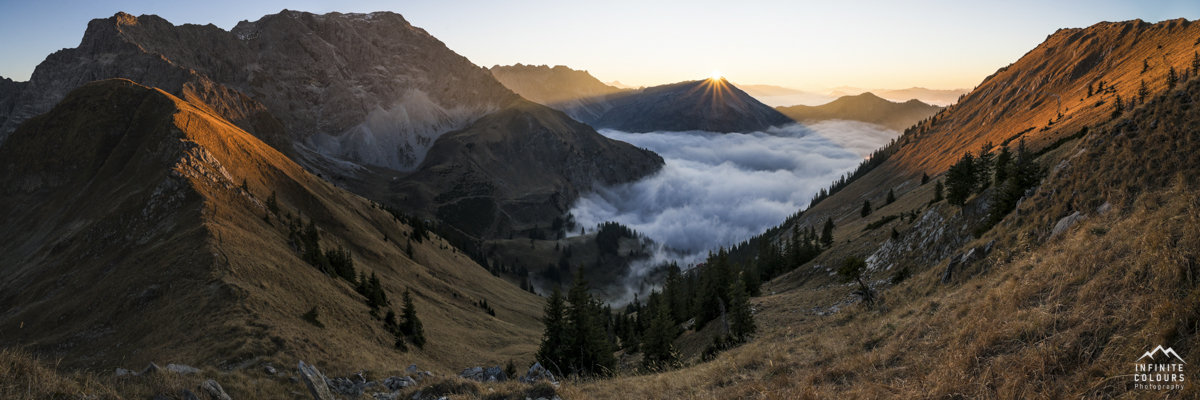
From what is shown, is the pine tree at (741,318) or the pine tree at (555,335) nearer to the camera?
the pine tree at (741,318)

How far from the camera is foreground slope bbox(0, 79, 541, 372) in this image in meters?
38.2

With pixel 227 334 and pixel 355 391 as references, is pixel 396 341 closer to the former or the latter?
pixel 227 334

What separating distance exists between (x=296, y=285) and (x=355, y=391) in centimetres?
3696

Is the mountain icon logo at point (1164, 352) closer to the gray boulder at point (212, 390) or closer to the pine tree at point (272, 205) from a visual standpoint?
the gray boulder at point (212, 390)

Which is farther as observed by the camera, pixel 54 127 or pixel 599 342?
pixel 54 127

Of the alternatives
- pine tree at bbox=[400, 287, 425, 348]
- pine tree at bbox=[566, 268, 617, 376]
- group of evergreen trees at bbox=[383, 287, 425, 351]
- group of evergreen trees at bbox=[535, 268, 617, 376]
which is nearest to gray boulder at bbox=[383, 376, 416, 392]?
group of evergreen trees at bbox=[535, 268, 617, 376]

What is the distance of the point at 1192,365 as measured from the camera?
7039mm

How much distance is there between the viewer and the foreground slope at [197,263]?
38.2 m

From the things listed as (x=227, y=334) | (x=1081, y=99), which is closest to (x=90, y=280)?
(x=227, y=334)

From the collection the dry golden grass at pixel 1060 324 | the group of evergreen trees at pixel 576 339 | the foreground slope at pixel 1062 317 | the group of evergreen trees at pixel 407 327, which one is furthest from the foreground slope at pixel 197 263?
the dry golden grass at pixel 1060 324

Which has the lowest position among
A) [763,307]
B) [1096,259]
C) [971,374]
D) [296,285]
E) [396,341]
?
[396,341]

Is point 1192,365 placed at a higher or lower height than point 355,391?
higher

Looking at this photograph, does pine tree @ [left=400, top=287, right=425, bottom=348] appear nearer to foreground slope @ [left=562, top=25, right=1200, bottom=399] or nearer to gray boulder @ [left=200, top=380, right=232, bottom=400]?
foreground slope @ [left=562, top=25, right=1200, bottom=399]

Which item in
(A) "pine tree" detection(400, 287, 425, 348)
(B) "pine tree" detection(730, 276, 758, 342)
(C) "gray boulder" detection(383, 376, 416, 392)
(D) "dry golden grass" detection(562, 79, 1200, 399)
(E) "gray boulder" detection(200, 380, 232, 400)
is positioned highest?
(D) "dry golden grass" detection(562, 79, 1200, 399)
